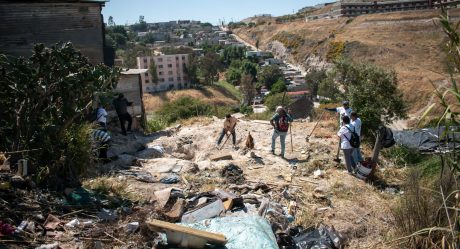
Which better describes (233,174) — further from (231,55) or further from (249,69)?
(231,55)

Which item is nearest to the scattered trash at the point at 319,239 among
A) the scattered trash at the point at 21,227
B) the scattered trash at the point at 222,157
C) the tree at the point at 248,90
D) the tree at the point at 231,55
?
the scattered trash at the point at 21,227

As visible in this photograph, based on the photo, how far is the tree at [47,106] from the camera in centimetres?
595

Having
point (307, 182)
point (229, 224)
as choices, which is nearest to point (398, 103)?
point (307, 182)

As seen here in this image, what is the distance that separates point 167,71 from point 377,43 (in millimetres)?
33687

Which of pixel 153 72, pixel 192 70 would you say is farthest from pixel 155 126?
pixel 192 70

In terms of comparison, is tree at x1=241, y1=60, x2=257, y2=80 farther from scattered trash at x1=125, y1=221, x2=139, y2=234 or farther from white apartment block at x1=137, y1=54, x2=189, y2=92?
scattered trash at x1=125, y1=221, x2=139, y2=234

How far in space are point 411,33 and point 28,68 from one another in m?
66.7

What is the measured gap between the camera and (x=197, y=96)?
2366 inches

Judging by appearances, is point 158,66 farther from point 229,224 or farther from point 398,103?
point 229,224

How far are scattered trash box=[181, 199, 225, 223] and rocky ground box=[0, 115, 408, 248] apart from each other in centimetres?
13

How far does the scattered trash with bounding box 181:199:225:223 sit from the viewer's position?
533cm

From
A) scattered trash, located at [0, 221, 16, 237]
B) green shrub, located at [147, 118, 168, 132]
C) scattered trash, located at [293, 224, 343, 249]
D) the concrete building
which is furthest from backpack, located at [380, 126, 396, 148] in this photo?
green shrub, located at [147, 118, 168, 132]

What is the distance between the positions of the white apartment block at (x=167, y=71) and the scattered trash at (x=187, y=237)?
62823 mm

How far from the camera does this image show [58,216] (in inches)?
194
